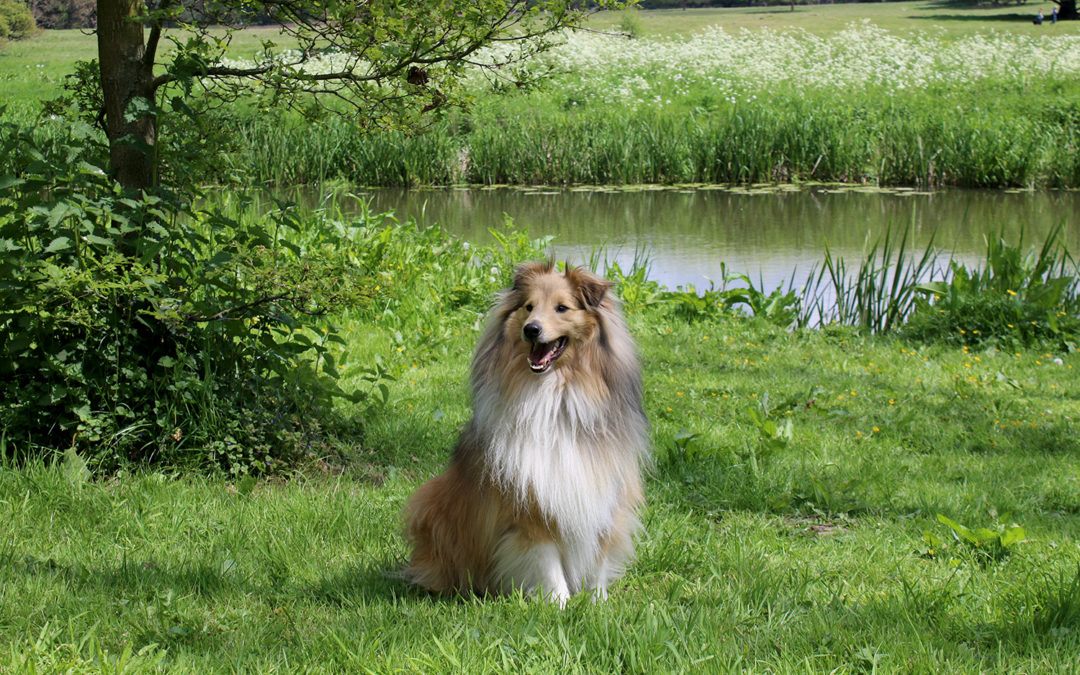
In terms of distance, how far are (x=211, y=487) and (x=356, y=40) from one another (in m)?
2.30

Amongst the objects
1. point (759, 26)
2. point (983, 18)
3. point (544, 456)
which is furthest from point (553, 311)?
point (983, 18)

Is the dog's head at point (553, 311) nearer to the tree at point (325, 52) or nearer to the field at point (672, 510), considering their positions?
the field at point (672, 510)

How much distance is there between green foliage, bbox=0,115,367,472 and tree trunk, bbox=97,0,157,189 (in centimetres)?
14

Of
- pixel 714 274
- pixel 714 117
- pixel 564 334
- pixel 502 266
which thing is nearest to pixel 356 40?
pixel 564 334

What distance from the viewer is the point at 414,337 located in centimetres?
766

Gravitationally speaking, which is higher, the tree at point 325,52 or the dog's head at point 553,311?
the tree at point 325,52

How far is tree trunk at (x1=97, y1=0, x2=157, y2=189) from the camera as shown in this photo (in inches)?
184

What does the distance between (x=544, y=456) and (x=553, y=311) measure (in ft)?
1.81

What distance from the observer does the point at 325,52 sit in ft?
15.9

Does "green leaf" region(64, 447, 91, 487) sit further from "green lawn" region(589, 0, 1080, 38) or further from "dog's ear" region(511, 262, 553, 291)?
"green lawn" region(589, 0, 1080, 38)

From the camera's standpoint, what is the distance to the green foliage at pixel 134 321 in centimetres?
425

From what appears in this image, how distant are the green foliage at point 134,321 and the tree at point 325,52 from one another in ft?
0.85

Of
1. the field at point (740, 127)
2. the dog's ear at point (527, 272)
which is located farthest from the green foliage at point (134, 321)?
the field at point (740, 127)

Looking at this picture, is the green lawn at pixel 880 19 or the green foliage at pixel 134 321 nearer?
the green foliage at pixel 134 321
